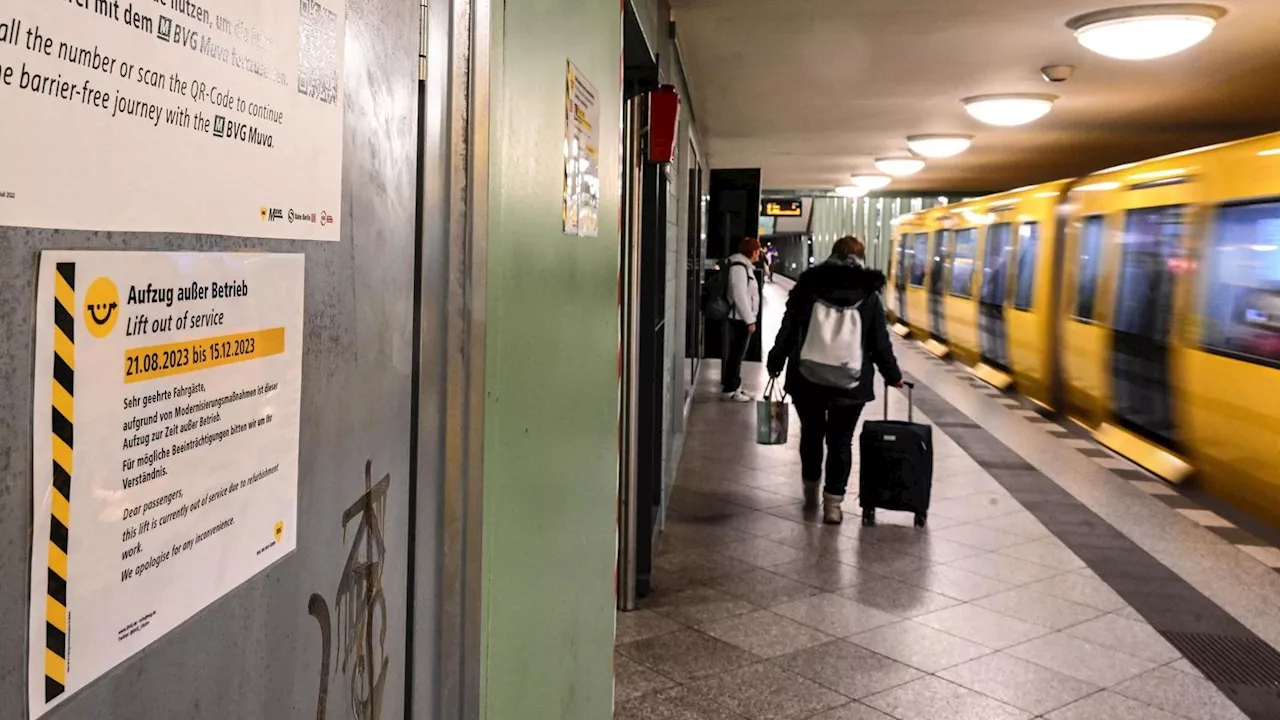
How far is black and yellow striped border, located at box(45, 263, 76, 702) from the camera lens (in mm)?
745

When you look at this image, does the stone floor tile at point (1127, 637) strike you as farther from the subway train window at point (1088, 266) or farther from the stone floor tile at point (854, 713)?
the subway train window at point (1088, 266)

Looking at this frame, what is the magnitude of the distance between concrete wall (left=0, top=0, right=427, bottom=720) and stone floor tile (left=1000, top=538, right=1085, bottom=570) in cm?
522

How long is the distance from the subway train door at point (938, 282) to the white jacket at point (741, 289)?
23.7 ft

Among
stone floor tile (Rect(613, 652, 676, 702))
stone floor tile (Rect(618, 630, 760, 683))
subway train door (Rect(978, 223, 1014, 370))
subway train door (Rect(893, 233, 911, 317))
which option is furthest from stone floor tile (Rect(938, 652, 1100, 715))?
subway train door (Rect(893, 233, 911, 317))

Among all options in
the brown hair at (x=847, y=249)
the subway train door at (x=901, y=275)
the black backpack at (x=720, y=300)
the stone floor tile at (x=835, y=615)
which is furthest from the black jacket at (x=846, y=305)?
the subway train door at (x=901, y=275)

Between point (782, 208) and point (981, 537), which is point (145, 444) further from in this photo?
point (782, 208)

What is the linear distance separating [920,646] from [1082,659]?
0.68m

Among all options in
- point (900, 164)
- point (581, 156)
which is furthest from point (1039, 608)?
point (900, 164)

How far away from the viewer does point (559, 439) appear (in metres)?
2.45

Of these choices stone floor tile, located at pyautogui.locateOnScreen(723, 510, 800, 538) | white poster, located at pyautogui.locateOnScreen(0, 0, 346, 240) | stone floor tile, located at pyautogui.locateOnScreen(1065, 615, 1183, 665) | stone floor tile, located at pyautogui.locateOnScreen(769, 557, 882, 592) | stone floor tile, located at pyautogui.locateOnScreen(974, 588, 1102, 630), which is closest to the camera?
white poster, located at pyautogui.locateOnScreen(0, 0, 346, 240)

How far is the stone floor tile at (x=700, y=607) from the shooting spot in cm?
506

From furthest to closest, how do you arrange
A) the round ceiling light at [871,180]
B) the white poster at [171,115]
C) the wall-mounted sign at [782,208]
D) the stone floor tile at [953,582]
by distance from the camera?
the wall-mounted sign at [782,208]
the round ceiling light at [871,180]
the stone floor tile at [953,582]
the white poster at [171,115]

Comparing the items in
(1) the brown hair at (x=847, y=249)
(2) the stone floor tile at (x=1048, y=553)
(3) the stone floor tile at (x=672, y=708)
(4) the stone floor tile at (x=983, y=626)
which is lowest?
(3) the stone floor tile at (x=672, y=708)

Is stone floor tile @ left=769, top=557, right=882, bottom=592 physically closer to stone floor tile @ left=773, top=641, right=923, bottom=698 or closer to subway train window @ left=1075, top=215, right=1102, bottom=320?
stone floor tile @ left=773, top=641, right=923, bottom=698
